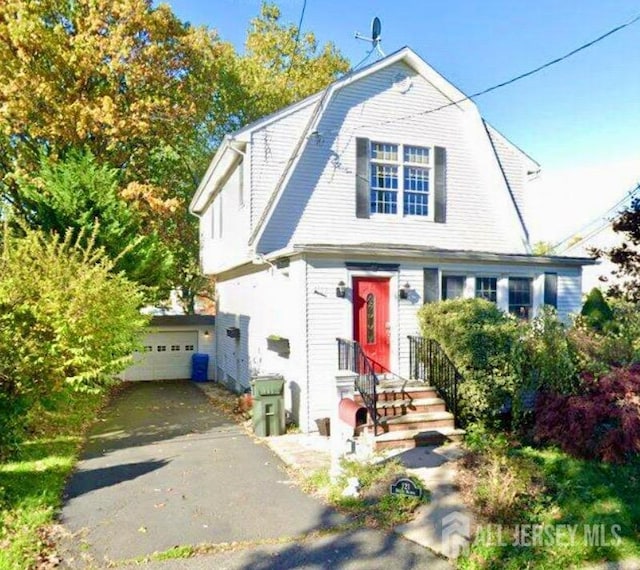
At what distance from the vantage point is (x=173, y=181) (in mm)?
23125

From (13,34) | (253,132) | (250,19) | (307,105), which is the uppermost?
(250,19)

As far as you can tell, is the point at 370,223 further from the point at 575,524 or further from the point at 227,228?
the point at 575,524

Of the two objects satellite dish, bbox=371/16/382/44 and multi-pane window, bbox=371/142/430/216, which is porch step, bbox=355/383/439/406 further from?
satellite dish, bbox=371/16/382/44

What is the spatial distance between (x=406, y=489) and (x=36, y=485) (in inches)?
201

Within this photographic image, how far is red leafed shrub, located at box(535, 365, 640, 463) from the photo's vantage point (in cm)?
690

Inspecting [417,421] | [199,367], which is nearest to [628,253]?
[417,421]

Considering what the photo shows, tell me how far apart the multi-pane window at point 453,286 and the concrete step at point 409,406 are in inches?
108

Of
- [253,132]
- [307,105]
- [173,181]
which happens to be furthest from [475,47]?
[173,181]

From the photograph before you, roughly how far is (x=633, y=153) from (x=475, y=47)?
925 centimetres

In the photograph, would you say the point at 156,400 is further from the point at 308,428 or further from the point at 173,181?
the point at 173,181

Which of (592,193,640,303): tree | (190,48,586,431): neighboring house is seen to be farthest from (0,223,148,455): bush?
(592,193,640,303): tree

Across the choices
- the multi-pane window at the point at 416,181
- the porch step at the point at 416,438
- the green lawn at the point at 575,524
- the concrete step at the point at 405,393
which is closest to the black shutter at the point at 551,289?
the multi-pane window at the point at 416,181

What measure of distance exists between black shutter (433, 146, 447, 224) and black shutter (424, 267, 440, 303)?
2.14 metres

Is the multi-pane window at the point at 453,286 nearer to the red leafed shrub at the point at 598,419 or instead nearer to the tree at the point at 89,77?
the red leafed shrub at the point at 598,419
